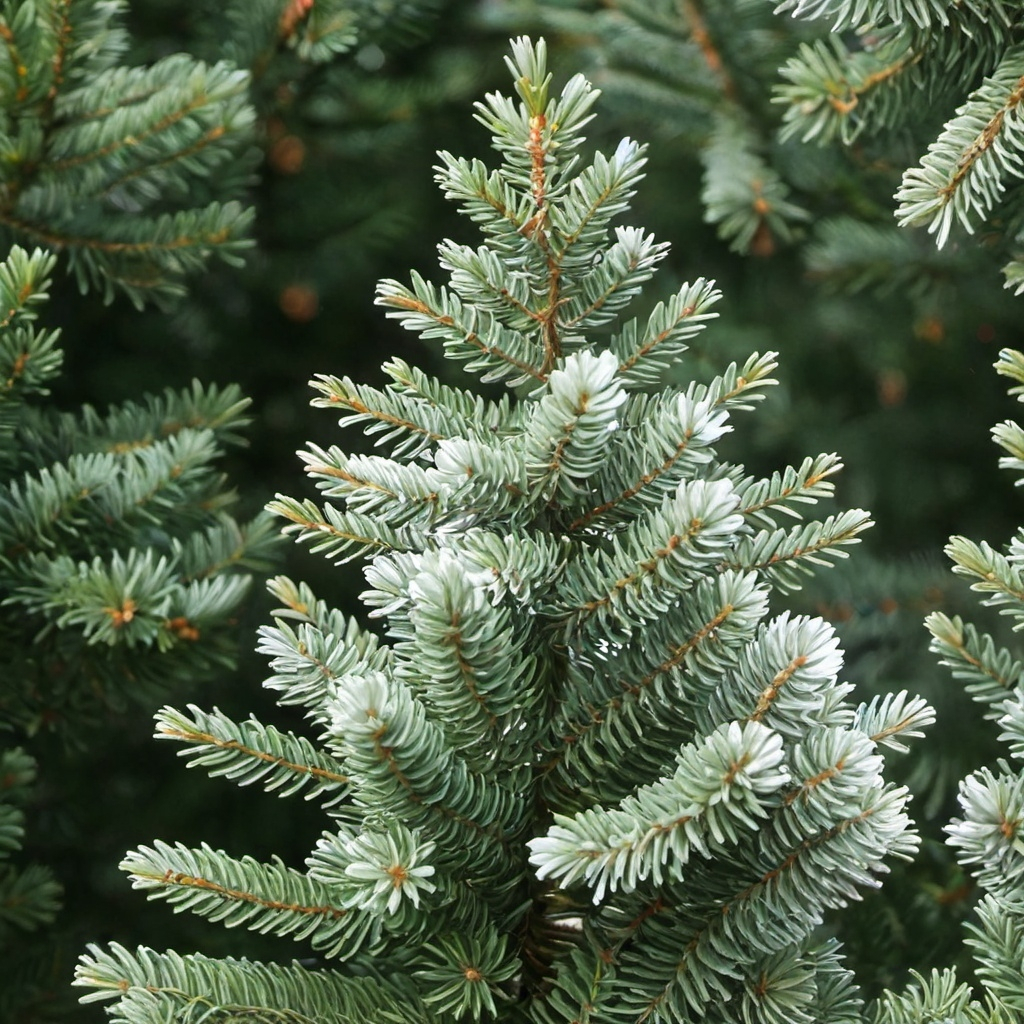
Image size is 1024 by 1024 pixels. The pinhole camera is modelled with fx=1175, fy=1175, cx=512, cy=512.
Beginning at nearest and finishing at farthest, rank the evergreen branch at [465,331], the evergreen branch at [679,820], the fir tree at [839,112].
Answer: the evergreen branch at [679,820] < the evergreen branch at [465,331] < the fir tree at [839,112]

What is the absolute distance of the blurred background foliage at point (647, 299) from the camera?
948mm

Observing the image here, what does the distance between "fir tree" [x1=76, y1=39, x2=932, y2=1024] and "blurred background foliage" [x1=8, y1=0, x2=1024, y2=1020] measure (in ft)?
1.09

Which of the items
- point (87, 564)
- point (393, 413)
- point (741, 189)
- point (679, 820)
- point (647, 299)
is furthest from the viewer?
point (647, 299)

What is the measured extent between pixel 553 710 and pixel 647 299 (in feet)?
2.64

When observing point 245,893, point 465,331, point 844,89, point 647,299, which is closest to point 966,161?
point 844,89

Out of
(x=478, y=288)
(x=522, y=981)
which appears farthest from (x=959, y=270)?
(x=522, y=981)

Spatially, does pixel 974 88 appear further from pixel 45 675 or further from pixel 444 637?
pixel 45 675

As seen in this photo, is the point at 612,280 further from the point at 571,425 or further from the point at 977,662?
the point at 977,662

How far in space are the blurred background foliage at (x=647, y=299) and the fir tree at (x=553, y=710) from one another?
33cm

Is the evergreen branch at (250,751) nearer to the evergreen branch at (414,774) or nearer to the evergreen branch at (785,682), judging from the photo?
the evergreen branch at (414,774)

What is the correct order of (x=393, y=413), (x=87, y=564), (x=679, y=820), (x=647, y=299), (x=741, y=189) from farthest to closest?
(x=647, y=299)
(x=741, y=189)
(x=87, y=564)
(x=393, y=413)
(x=679, y=820)

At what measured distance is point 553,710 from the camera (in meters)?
0.50

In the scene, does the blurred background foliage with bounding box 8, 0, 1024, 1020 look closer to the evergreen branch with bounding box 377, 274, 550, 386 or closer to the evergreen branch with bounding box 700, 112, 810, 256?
the evergreen branch with bounding box 700, 112, 810, 256

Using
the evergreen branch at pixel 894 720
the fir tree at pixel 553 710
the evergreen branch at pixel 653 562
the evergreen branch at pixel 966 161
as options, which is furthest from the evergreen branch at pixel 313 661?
the evergreen branch at pixel 966 161
